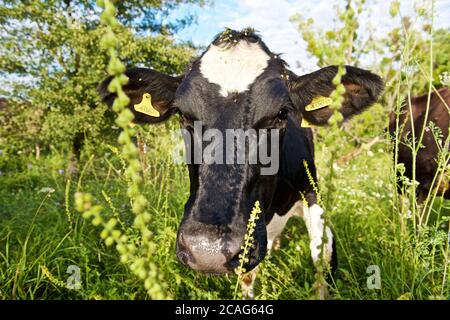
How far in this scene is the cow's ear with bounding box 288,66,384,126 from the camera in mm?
2355

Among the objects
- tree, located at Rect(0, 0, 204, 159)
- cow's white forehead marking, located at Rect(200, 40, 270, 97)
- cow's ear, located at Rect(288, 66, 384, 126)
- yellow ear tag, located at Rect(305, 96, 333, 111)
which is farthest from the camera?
tree, located at Rect(0, 0, 204, 159)

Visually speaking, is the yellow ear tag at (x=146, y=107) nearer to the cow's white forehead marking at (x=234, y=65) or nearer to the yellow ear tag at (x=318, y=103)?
the cow's white forehead marking at (x=234, y=65)

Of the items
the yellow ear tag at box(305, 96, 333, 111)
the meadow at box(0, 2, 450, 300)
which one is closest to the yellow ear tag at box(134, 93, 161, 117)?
the meadow at box(0, 2, 450, 300)

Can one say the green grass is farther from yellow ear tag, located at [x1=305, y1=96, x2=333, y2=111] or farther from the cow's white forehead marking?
the cow's white forehead marking

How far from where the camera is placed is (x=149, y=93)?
9.05 ft

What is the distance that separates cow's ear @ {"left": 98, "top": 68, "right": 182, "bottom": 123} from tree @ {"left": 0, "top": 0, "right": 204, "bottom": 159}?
4965 mm

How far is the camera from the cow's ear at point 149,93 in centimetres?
266

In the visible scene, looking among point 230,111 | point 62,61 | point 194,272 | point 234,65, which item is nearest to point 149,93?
point 234,65

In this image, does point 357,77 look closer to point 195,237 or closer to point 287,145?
point 287,145

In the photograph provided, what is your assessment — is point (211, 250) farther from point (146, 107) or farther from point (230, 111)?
point (146, 107)

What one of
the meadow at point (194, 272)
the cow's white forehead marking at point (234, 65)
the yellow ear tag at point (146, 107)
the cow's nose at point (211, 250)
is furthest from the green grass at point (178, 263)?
the cow's white forehead marking at point (234, 65)

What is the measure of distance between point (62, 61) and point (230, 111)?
762cm

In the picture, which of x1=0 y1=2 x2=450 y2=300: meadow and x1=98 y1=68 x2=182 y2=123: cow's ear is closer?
x1=0 y1=2 x2=450 y2=300: meadow
